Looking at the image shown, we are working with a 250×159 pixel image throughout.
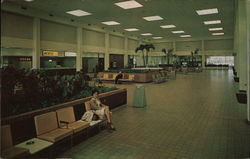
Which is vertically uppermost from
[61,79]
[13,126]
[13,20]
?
[13,20]

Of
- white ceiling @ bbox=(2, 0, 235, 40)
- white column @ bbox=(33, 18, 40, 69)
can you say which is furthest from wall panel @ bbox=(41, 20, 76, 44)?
white ceiling @ bbox=(2, 0, 235, 40)

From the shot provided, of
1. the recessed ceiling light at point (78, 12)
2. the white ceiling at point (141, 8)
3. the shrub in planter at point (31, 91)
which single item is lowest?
the shrub in planter at point (31, 91)

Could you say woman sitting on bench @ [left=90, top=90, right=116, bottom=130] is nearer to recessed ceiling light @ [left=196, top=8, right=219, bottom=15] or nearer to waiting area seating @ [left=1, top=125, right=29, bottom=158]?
waiting area seating @ [left=1, top=125, right=29, bottom=158]

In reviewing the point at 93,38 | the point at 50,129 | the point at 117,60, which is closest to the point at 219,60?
the point at 117,60

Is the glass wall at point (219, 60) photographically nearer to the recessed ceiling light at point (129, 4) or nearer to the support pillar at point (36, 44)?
the recessed ceiling light at point (129, 4)

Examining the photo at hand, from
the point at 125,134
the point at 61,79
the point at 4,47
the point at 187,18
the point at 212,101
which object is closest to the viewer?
the point at 125,134

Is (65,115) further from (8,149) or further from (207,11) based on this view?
(207,11)

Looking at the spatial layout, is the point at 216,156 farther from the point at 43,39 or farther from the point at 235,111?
the point at 43,39

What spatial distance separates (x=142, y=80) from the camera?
53.1ft

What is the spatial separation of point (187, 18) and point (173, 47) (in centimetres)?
1852

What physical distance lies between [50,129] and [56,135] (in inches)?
13.3

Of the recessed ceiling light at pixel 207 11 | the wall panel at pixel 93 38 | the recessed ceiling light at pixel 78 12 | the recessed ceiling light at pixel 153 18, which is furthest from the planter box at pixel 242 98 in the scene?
the wall panel at pixel 93 38

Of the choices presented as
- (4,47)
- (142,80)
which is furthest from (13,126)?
(142,80)

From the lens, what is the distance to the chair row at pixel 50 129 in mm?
2948
